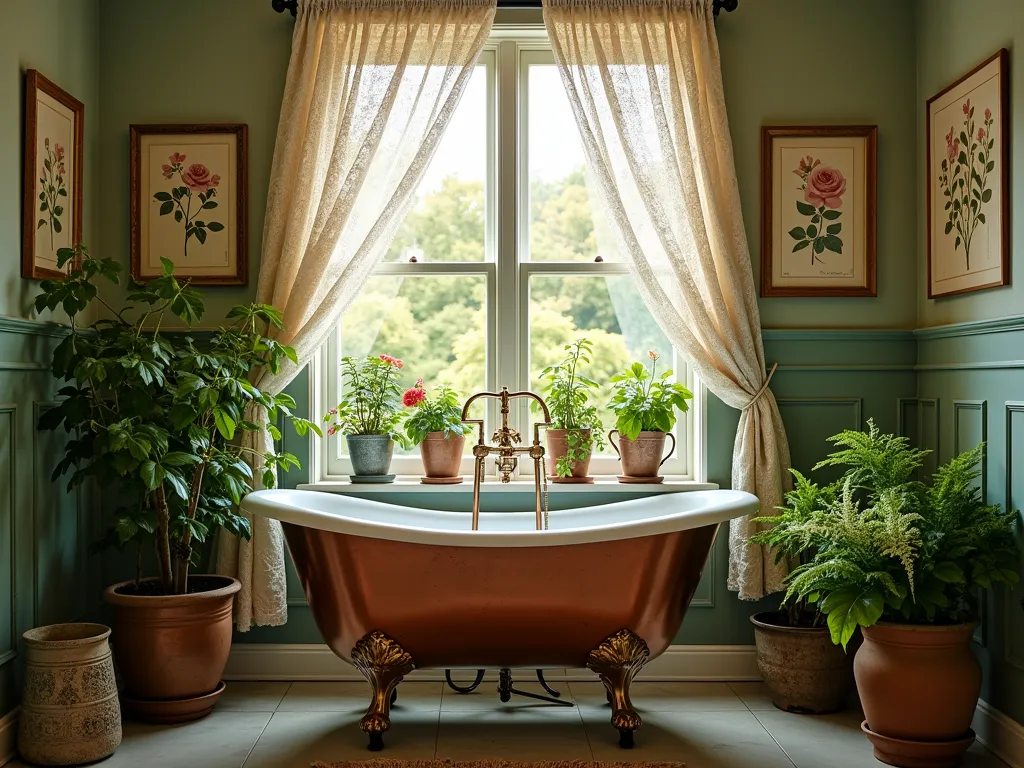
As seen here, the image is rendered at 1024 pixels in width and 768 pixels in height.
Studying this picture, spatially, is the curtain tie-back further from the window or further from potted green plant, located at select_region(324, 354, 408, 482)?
potted green plant, located at select_region(324, 354, 408, 482)

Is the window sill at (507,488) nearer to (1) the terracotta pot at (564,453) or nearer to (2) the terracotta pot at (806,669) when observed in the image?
(1) the terracotta pot at (564,453)

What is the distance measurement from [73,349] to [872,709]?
2592 mm

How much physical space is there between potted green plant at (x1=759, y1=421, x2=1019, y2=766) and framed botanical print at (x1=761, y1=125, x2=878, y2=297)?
941 mm

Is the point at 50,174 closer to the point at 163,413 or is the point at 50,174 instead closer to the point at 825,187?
the point at 163,413

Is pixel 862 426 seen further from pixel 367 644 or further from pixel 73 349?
pixel 73 349

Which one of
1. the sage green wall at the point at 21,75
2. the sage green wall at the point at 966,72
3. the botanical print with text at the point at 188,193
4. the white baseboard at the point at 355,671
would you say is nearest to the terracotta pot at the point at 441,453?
the white baseboard at the point at 355,671

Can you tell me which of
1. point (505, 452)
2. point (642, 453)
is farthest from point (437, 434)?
point (642, 453)

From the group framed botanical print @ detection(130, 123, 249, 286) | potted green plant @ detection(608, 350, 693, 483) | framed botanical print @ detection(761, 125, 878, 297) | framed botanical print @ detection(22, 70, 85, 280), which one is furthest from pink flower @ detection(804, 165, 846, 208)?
framed botanical print @ detection(22, 70, 85, 280)

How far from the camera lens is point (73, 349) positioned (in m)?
2.88

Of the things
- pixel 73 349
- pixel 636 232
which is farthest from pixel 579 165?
pixel 73 349

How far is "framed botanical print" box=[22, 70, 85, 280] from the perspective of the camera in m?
2.93

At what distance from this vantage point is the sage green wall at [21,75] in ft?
9.23

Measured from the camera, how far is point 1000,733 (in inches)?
109

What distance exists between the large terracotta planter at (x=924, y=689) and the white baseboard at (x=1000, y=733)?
0.42ft
